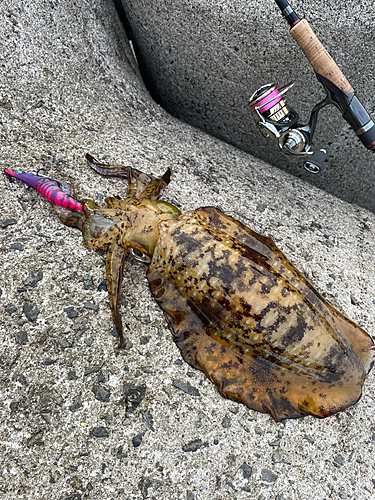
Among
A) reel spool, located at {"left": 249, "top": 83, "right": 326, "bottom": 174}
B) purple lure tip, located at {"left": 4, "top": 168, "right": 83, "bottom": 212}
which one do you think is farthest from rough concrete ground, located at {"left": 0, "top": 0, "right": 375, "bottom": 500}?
reel spool, located at {"left": 249, "top": 83, "right": 326, "bottom": 174}

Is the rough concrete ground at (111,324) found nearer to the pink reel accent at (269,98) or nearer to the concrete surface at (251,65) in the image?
the concrete surface at (251,65)

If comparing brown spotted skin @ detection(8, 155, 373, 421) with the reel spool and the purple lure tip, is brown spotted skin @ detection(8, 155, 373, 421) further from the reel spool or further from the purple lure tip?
the reel spool

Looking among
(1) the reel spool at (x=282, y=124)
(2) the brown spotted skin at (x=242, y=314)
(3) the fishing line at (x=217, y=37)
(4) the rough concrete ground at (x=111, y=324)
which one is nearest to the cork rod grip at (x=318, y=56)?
(1) the reel spool at (x=282, y=124)

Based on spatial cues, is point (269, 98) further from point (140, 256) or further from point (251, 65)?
point (140, 256)

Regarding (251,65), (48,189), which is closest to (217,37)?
(251,65)

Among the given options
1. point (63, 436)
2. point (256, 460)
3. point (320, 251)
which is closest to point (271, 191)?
point (320, 251)

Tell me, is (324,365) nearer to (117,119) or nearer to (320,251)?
(320,251)

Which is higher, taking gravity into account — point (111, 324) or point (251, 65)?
point (251, 65)
